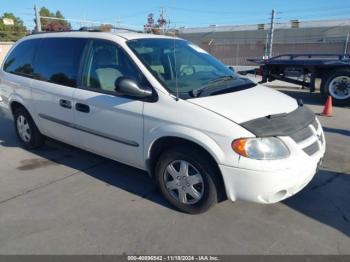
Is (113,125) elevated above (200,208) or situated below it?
above

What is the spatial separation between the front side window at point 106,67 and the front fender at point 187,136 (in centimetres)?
65

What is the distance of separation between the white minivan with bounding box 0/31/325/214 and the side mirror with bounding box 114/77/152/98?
0.4 inches

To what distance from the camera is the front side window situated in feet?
12.8

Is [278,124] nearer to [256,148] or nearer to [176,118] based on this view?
[256,148]

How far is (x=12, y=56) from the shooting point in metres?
5.74

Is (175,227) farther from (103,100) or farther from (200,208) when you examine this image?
(103,100)

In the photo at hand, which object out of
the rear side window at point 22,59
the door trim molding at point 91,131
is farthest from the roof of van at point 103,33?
the door trim molding at point 91,131

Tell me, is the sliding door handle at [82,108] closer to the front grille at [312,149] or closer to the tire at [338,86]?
the front grille at [312,149]

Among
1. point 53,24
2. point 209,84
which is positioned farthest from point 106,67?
point 53,24

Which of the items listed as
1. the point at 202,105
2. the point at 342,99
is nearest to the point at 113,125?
the point at 202,105

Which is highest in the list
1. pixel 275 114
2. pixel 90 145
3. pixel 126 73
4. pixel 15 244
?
pixel 126 73

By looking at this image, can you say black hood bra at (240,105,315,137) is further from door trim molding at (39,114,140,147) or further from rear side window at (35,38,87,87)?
rear side window at (35,38,87,87)

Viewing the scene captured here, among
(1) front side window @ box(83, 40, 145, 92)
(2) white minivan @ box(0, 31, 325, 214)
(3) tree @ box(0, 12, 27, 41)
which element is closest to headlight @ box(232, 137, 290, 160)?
(2) white minivan @ box(0, 31, 325, 214)

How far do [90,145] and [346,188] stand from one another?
10.6ft
